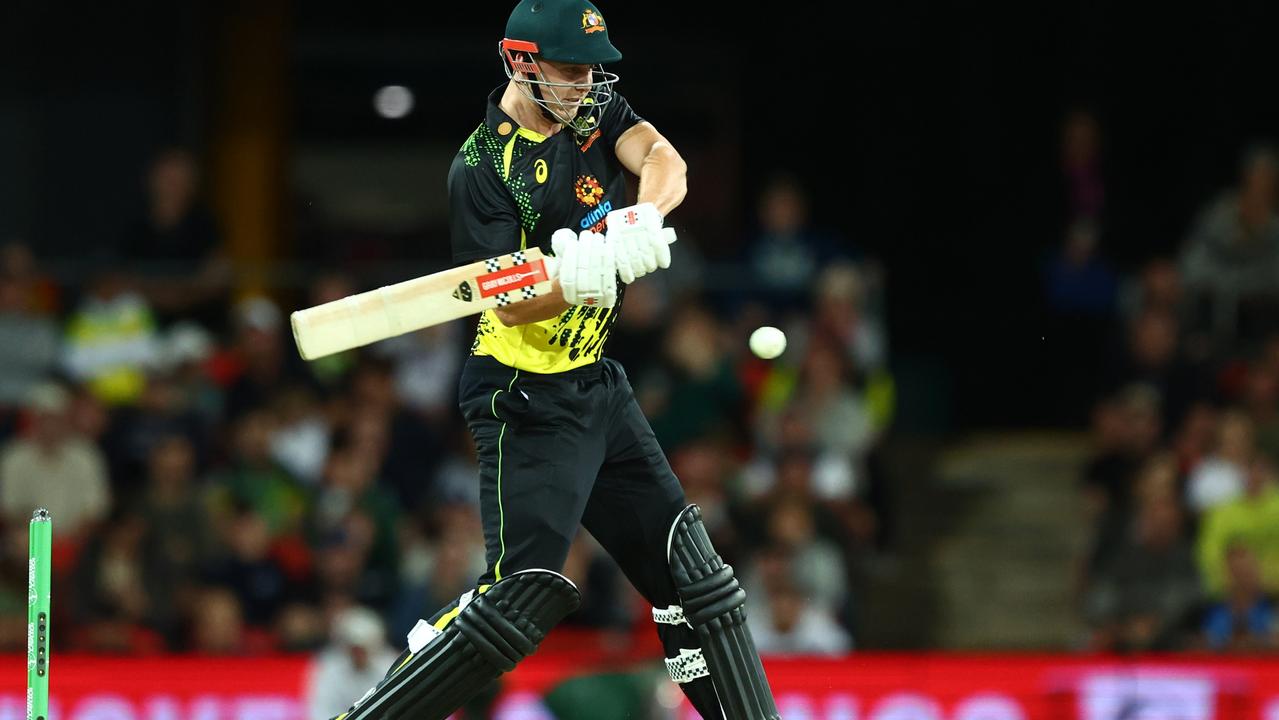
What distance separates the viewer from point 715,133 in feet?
46.7

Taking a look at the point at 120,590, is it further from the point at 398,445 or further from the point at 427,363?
the point at 427,363

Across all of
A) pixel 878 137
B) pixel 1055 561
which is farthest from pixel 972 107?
pixel 1055 561

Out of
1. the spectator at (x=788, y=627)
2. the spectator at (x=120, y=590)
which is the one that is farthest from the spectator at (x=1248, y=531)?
the spectator at (x=120, y=590)

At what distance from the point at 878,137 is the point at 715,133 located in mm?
1150

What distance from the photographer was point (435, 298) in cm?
501

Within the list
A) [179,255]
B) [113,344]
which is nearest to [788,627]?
A: [113,344]

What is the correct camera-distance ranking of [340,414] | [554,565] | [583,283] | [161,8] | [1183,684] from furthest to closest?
1. [161,8]
2. [340,414]
3. [1183,684]
4. [554,565]
5. [583,283]

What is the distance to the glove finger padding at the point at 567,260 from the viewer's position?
4906mm

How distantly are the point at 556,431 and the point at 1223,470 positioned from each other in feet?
21.1

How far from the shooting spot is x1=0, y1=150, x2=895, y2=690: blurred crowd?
10.5m

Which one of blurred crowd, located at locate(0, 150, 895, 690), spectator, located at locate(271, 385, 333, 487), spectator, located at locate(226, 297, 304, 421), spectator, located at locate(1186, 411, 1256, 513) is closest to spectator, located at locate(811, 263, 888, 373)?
blurred crowd, located at locate(0, 150, 895, 690)

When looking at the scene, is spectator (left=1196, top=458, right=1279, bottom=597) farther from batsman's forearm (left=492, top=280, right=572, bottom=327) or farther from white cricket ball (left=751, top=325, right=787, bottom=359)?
batsman's forearm (left=492, top=280, right=572, bottom=327)

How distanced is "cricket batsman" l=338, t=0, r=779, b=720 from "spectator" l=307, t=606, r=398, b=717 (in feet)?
12.3

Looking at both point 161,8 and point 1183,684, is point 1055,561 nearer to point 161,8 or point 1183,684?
point 1183,684
